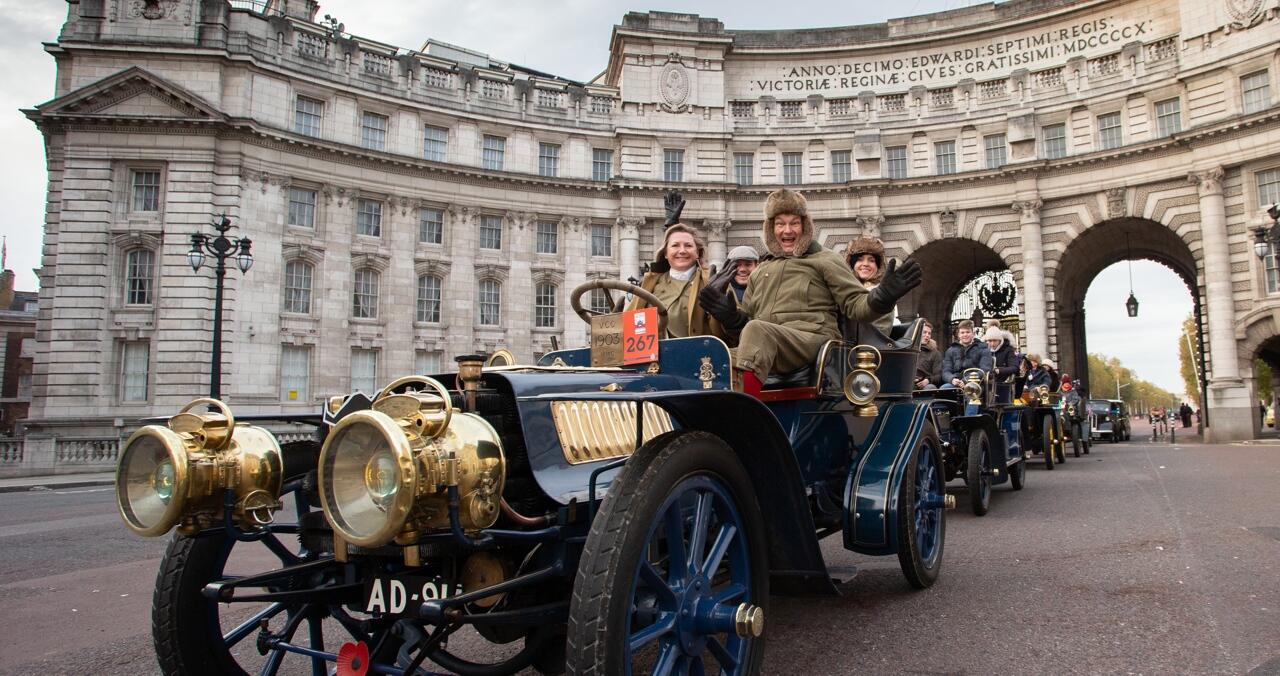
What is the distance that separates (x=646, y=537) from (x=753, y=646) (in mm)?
796

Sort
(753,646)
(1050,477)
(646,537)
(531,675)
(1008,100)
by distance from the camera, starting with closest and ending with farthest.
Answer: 1. (646,537)
2. (753,646)
3. (531,675)
4. (1050,477)
5. (1008,100)

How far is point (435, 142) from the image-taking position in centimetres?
3200

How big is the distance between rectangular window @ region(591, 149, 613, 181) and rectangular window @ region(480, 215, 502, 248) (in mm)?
4889

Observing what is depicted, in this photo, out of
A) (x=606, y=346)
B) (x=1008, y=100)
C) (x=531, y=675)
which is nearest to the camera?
(x=531, y=675)

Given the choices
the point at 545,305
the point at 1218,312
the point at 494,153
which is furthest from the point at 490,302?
the point at 1218,312

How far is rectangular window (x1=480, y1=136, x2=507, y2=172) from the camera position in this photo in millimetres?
32750

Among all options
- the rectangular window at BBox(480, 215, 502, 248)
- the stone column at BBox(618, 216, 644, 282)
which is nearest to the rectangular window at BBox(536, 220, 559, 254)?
the rectangular window at BBox(480, 215, 502, 248)

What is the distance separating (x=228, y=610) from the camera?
196 inches

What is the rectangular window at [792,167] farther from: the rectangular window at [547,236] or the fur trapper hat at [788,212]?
the fur trapper hat at [788,212]

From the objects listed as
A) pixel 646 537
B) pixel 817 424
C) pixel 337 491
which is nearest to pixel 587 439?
pixel 646 537

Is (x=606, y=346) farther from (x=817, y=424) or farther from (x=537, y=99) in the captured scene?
(x=537, y=99)

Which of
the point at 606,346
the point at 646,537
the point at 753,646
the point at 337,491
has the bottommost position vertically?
the point at 753,646

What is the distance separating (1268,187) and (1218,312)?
4642 mm

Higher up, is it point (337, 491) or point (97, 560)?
point (337, 491)
